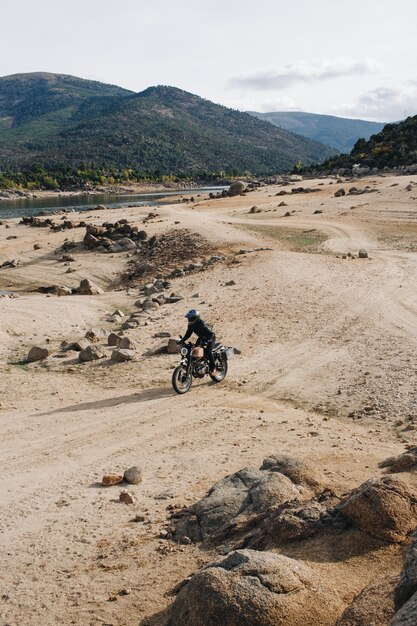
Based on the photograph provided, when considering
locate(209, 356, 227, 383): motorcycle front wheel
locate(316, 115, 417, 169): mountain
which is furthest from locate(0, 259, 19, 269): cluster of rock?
locate(316, 115, 417, 169): mountain

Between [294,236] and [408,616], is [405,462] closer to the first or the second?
[408,616]

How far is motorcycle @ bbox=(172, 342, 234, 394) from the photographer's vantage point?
40.6 feet

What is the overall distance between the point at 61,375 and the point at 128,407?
3084 millimetres

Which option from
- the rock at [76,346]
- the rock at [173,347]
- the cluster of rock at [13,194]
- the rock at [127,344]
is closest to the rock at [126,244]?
the rock at [76,346]

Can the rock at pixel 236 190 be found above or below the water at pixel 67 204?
above

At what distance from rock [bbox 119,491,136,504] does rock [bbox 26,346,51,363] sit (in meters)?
8.05

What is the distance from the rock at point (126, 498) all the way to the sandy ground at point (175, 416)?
0.09 meters

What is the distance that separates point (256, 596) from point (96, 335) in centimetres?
1339

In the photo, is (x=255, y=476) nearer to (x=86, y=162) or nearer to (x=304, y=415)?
(x=304, y=415)

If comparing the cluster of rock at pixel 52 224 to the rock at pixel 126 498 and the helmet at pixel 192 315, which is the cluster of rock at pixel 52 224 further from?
the rock at pixel 126 498

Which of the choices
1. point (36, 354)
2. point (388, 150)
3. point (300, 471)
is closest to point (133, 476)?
point (300, 471)

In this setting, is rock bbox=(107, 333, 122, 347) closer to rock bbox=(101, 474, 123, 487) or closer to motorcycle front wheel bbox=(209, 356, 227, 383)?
motorcycle front wheel bbox=(209, 356, 227, 383)

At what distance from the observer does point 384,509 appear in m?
5.55

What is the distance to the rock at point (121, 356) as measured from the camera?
14844mm
